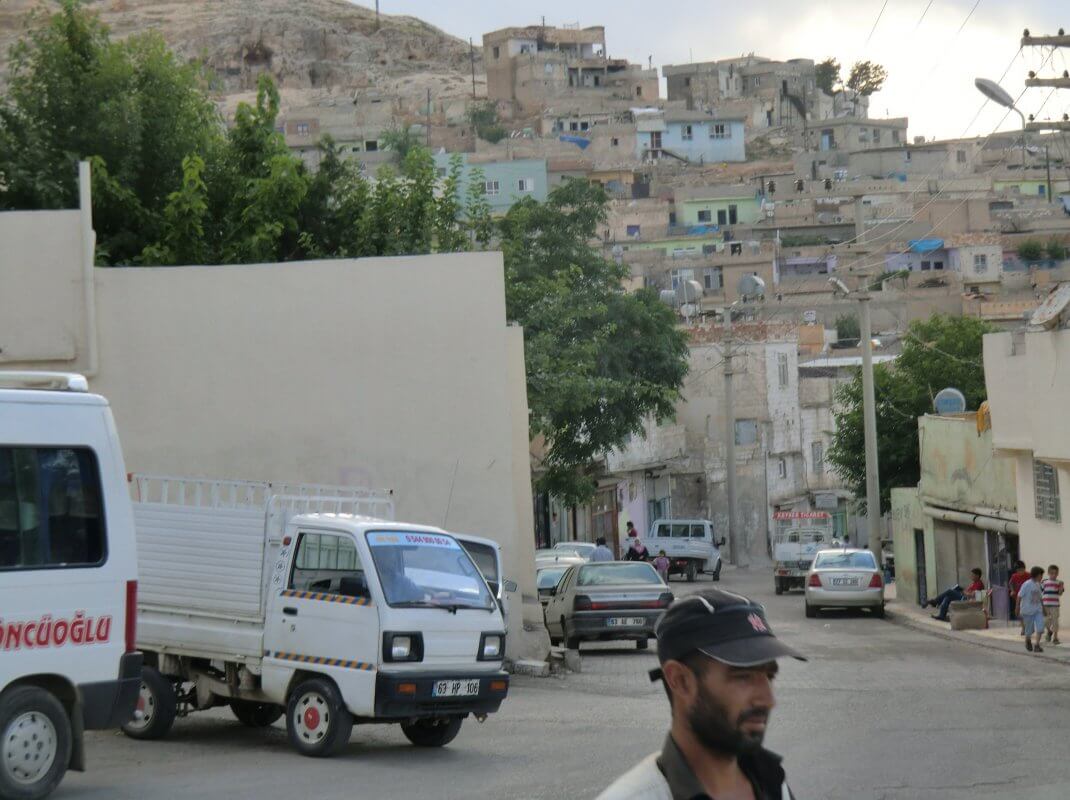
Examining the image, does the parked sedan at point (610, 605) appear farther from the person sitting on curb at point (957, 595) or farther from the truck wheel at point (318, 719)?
the truck wheel at point (318, 719)

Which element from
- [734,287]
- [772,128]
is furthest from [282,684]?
[772,128]

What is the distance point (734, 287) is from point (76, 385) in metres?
93.9

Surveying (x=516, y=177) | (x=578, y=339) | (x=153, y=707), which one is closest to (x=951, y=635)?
(x=578, y=339)

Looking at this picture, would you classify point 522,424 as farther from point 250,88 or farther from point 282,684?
point 250,88

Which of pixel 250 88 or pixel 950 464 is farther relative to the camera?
pixel 250 88

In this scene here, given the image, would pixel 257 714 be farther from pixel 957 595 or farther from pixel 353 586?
pixel 957 595

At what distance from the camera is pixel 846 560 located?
3847 centimetres

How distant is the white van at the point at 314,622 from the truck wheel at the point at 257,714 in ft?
1.27

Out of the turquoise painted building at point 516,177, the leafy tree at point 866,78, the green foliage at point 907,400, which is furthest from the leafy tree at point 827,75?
the green foliage at point 907,400

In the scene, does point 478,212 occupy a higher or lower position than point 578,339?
higher

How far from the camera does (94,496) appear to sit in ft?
39.8

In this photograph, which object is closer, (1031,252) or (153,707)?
(153,707)

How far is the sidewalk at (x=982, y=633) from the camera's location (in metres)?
25.8

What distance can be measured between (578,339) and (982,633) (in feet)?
60.1
